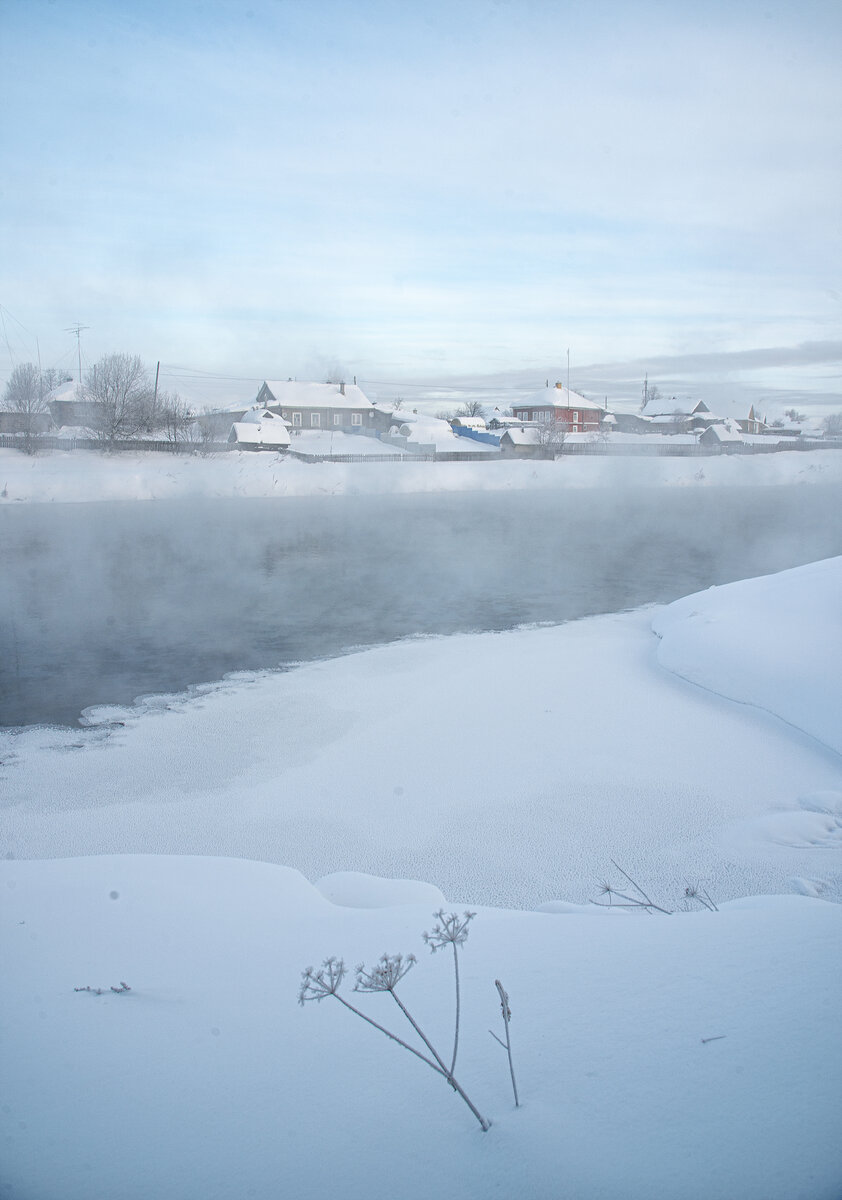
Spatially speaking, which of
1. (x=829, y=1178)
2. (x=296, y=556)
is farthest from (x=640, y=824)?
(x=296, y=556)

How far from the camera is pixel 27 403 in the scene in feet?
143

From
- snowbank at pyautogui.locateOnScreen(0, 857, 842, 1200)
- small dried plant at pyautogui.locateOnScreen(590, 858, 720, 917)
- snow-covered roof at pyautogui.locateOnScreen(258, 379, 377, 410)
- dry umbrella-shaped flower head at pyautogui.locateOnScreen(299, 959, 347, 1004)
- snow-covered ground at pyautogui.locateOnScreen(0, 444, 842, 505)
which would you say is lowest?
small dried plant at pyautogui.locateOnScreen(590, 858, 720, 917)

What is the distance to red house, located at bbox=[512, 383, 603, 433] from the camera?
82.0 m

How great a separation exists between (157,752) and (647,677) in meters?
5.33

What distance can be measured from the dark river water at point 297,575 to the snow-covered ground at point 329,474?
4.47m

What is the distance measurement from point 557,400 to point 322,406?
26396 millimetres

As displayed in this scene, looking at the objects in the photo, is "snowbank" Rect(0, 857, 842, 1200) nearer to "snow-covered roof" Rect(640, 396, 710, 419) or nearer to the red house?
the red house

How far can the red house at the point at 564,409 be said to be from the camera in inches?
3228

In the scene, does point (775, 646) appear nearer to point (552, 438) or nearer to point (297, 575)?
point (297, 575)

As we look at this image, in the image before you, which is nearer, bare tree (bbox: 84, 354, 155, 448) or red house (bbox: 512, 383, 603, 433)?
bare tree (bbox: 84, 354, 155, 448)

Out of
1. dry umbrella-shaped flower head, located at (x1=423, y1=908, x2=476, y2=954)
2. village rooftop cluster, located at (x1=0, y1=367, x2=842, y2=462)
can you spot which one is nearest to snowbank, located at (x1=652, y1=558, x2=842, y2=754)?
dry umbrella-shaped flower head, located at (x1=423, y1=908, x2=476, y2=954)

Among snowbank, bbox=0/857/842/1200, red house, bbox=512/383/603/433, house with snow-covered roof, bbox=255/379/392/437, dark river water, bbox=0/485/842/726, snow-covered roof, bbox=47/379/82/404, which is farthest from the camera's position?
red house, bbox=512/383/603/433

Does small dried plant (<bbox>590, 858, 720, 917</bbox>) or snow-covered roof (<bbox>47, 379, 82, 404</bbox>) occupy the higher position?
snow-covered roof (<bbox>47, 379, 82, 404</bbox>)

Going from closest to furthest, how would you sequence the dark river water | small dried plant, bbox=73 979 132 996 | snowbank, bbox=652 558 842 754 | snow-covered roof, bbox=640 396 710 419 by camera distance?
1. small dried plant, bbox=73 979 132 996
2. snowbank, bbox=652 558 842 754
3. the dark river water
4. snow-covered roof, bbox=640 396 710 419
